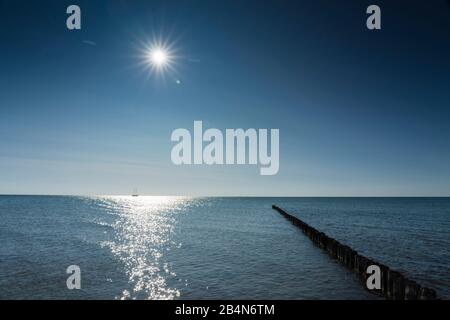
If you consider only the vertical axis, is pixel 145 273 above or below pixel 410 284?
below

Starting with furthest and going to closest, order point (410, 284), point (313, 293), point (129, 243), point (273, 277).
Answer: point (129, 243), point (273, 277), point (313, 293), point (410, 284)

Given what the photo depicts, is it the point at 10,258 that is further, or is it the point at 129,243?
the point at 129,243

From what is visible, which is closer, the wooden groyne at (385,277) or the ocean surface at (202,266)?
the wooden groyne at (385,277)

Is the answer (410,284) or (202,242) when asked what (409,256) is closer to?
(410,284)

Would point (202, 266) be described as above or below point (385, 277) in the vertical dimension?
below

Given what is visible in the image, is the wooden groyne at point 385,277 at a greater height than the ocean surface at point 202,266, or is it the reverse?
the wooden groyne at point 385,277

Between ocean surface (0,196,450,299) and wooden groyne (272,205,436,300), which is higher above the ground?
wooden groyne (272,205,436,300)

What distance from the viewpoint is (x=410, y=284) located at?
16.6 meters

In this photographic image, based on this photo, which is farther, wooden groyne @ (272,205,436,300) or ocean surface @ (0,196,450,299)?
ocean surface @ (0,196,450,299)

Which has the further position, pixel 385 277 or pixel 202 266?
pixel 202 266
